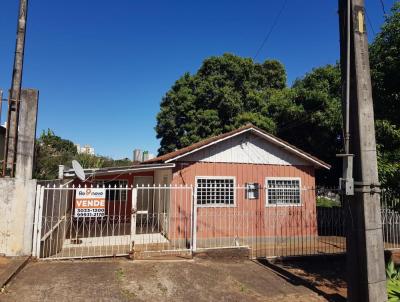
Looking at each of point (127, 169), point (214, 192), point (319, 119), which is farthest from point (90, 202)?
point (319, 119)

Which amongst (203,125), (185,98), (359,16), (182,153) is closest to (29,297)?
(182,153)

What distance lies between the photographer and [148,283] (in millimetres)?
7262

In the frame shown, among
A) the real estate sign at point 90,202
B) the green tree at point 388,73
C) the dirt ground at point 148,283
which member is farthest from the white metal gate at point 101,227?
the green tree at point 388,73

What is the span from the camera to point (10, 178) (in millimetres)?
7852

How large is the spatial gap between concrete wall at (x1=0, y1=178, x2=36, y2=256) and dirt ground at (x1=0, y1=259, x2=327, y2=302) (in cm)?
59

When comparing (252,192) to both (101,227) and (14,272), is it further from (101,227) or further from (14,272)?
(14,272)

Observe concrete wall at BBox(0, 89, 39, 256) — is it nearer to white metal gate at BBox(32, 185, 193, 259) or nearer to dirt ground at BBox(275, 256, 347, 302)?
white metal gate at BBox(32, 185, 193, 259)

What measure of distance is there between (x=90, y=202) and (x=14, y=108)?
3041mm

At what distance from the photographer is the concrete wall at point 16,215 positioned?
25.5 feet

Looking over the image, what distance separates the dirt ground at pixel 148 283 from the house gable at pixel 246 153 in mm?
4809

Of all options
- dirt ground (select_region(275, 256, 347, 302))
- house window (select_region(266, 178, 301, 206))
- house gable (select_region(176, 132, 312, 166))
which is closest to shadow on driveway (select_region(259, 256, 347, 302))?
dirt ground (select_region(275, 256, 347, 302))

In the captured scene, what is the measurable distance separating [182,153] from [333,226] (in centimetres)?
919

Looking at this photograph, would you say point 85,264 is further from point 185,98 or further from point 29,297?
point 185,98

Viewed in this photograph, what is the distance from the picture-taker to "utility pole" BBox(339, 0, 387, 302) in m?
5.17
